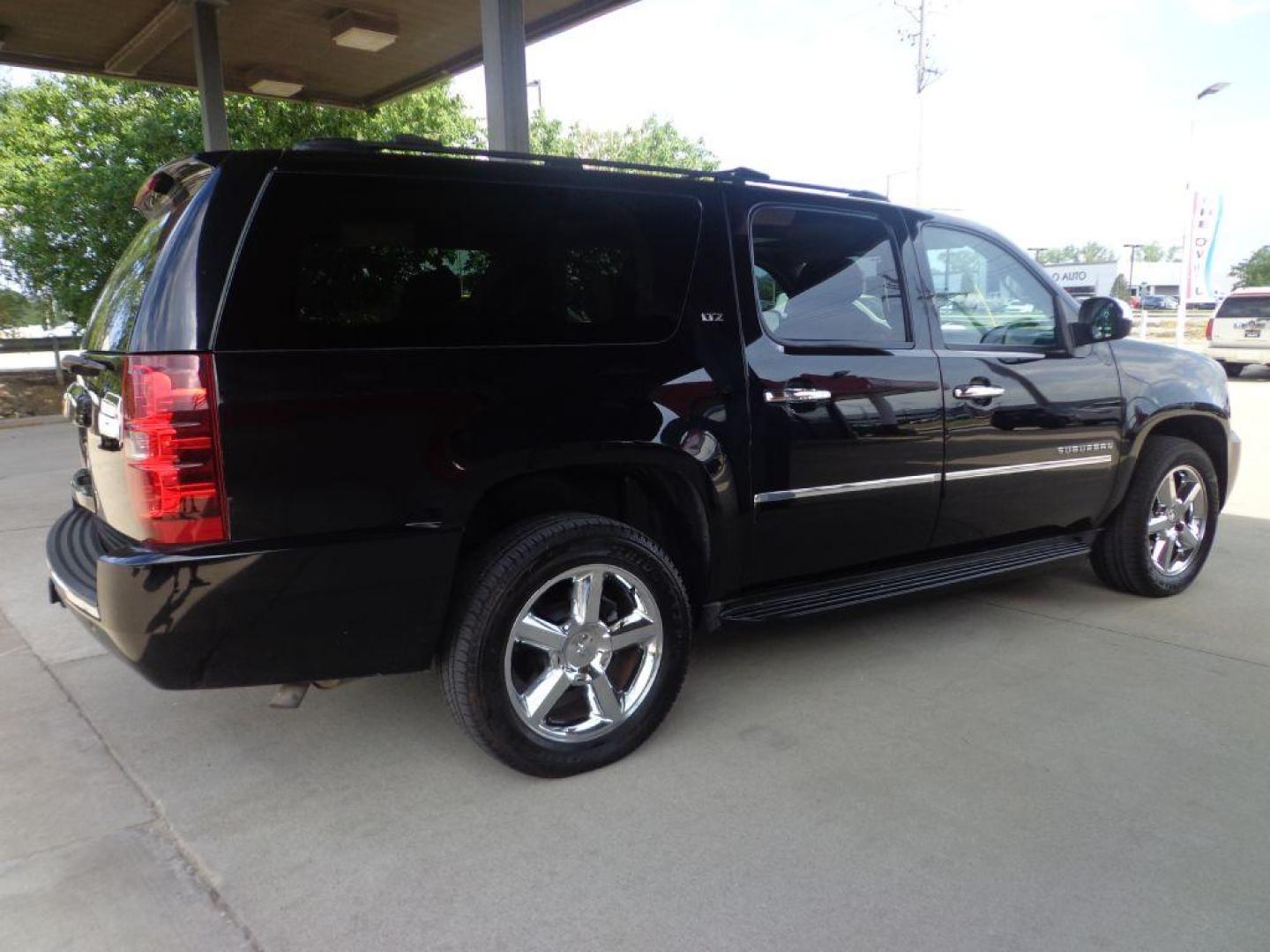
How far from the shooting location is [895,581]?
11.9 ft

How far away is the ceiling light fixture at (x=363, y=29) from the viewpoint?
792cm

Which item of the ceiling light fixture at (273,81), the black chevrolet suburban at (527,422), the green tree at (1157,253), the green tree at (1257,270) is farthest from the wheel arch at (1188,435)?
the green tree at (1157,253)

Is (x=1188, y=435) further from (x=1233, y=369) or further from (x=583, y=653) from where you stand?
(x=1233, y=369)

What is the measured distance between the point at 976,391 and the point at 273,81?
938 cm

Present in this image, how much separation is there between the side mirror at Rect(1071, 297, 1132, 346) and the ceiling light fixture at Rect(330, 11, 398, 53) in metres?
6.66

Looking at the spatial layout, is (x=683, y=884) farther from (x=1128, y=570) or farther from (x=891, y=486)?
(x=1128, y=570)

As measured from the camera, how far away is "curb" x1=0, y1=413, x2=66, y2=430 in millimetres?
14723

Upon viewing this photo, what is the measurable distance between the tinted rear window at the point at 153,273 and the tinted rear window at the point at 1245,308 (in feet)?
62.4

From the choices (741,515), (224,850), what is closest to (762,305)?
(741,515)

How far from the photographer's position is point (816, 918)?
2.16 m

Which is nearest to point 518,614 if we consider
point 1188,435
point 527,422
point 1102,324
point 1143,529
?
point 527,422

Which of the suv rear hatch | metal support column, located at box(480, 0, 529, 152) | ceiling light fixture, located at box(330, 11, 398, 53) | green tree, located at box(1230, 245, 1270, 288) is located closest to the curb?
ceiling light fixture, located at box(330, 11, 398, 53)

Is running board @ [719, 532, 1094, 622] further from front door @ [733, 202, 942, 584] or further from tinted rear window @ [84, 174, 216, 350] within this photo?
tinted rear window @ [84, 174, 216, 350]

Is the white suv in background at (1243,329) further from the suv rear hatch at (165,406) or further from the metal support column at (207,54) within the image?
the suv rear hatch at (165,406)
